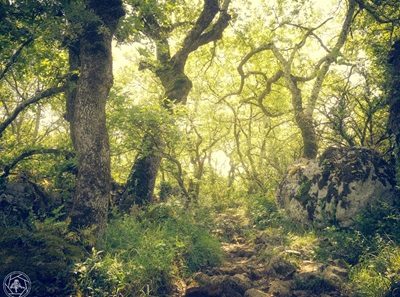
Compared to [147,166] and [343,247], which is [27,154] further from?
[343,247]

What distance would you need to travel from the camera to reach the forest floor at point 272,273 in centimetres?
550

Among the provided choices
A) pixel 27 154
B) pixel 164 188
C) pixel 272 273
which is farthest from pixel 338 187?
pixel 27 154

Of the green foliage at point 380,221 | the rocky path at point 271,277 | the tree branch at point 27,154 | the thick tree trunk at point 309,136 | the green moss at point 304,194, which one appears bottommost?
the rocky path at point 271,277

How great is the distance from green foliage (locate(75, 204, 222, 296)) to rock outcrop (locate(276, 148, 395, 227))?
3428mm

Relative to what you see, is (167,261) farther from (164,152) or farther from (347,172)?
(347,172)

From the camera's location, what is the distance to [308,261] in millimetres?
6859

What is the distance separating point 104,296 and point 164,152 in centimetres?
577

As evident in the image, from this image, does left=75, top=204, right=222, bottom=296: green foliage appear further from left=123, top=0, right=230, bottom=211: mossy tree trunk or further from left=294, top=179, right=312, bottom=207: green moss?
left=294, top=179, right=312, bottom=207: green moss

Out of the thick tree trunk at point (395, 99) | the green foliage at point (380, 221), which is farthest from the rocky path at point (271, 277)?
the thick tree trunk at point (395, 99)

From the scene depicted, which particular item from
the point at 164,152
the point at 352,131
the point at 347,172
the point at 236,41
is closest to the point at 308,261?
the point at 347,172

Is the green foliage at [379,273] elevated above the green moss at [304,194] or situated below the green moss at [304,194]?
below

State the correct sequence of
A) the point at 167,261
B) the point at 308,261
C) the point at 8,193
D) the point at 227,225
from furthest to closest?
the point at 227,225
the point at 8,193
the point at 308,261
the point at 167,261

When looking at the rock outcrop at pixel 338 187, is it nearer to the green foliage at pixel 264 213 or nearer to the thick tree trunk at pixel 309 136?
the green foliage at pixel 264 213

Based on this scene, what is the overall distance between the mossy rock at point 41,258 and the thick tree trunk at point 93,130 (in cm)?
106
